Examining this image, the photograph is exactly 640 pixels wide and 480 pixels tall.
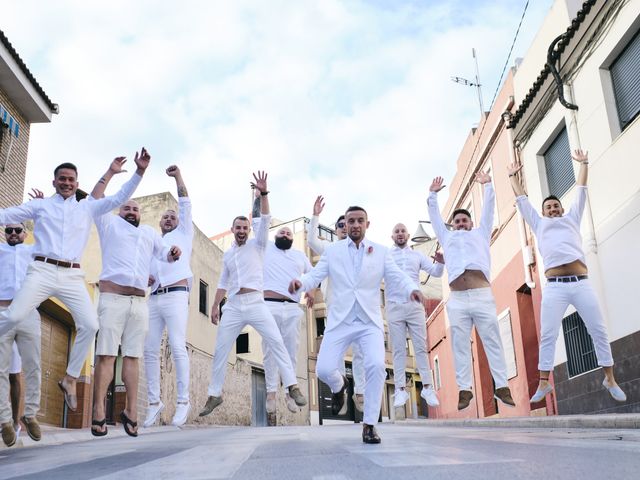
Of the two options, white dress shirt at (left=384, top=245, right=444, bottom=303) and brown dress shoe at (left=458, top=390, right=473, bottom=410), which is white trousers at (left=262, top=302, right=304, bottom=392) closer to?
white dress shirt at (left=384, top=245, right=444, bottom=303)

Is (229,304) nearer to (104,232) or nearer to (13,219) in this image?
(104,232)

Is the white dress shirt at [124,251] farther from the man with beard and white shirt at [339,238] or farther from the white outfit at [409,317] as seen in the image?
the white outfit at [409,317]

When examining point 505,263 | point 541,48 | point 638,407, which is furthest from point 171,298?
point 505,263

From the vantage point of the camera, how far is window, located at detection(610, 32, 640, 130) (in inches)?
387

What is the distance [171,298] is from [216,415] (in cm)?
1676

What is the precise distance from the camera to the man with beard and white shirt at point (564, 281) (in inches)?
318

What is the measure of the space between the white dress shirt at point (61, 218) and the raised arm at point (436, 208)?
3.43 meters

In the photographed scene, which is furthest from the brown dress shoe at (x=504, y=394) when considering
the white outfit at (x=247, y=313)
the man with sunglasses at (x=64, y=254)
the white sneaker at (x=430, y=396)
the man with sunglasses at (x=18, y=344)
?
the man with sunglasses at (x=18, y=344)

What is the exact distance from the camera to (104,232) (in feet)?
24.1

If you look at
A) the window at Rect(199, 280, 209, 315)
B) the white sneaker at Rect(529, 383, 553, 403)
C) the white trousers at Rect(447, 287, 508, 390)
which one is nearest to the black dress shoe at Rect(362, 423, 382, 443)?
the white trousers at Rect(447, 287, 508, 390)

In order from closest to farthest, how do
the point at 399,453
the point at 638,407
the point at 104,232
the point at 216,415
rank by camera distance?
1. the point at 399,453
2. the point at 104,232
3. the point at 638,407
4. the point at 216,415

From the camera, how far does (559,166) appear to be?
1293 cm

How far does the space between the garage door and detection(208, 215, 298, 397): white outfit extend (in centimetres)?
957

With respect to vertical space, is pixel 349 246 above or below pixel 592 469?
above
